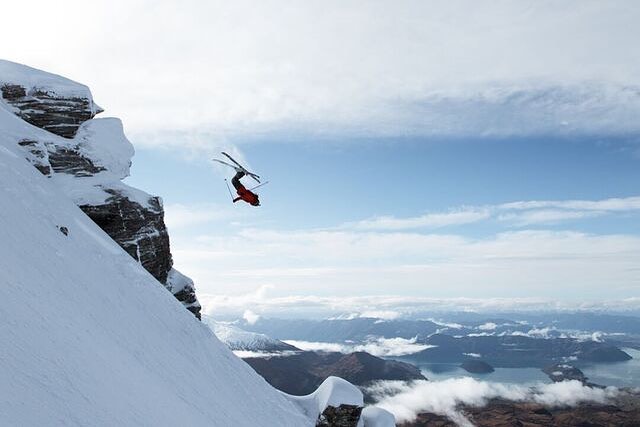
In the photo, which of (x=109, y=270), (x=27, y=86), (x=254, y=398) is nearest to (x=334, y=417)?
(x=254, y=398)

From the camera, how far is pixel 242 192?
2777cm

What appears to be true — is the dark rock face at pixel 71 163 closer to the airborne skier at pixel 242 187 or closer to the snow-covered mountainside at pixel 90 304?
the snow-covered mountainside at pixel 90 304

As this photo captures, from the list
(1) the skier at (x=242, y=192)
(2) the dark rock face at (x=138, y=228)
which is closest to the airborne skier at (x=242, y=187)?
(1) the skier at (x=242, y=192)

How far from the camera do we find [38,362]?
9.65m

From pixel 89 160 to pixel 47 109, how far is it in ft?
21.1

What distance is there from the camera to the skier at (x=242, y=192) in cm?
2742

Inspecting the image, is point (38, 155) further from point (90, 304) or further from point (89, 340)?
point (89, 340)

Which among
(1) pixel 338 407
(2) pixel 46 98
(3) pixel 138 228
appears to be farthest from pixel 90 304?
(2) pixel 46 98

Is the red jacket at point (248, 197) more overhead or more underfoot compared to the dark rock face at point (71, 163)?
more underfoot

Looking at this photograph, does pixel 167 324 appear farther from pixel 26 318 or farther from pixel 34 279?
pixel 26 318

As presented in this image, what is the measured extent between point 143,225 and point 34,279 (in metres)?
22.8

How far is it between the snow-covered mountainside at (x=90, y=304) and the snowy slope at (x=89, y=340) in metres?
0.06

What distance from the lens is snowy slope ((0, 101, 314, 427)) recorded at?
30.7 feet

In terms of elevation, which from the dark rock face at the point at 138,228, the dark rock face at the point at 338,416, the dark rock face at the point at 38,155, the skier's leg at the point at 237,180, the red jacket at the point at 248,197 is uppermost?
the dark rock face at the point at 38,155
